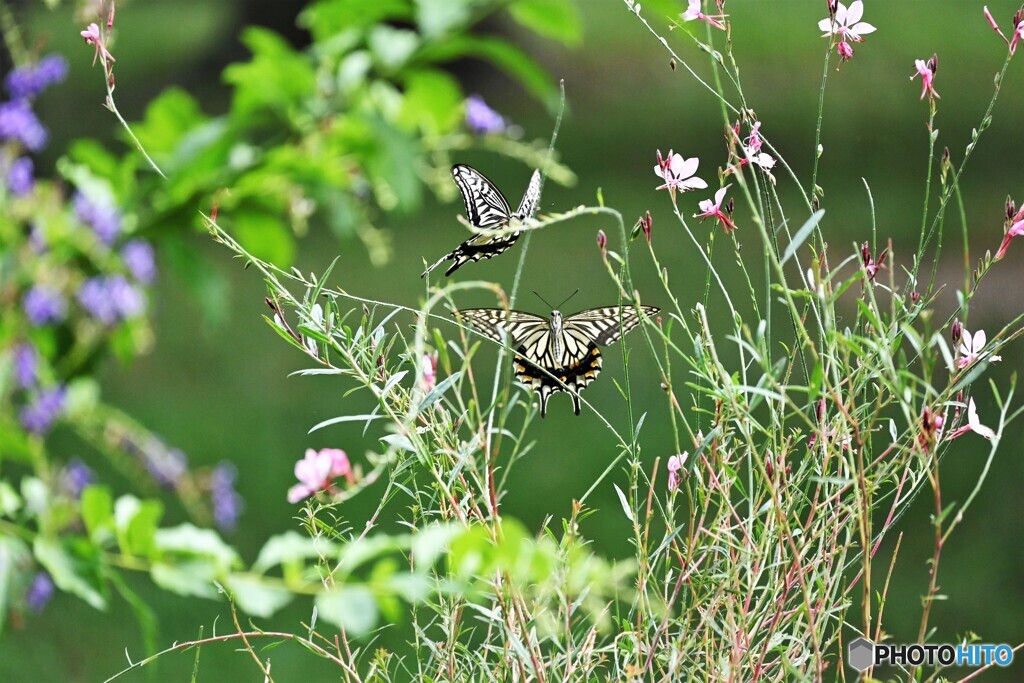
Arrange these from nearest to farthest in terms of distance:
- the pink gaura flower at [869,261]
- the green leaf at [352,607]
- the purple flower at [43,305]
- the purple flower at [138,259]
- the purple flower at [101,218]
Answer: the green leaf at [352,607]
the pink gaura flower at [869,261]
the purple flower at [101,218]
the purple flower at [43,305]
the purple flower at [138,259]

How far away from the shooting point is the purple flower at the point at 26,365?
1.08 m

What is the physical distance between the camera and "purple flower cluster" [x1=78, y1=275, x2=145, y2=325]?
3.72 feet

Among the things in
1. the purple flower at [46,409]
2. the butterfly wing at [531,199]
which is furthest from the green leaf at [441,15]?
the purple flower at [46,409]

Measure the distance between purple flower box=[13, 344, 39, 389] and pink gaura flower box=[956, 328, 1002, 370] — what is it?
932mm

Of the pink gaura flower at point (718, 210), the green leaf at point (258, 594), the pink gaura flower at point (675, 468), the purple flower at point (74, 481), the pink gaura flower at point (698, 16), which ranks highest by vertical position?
the pink gaura flower at point (698, 16)

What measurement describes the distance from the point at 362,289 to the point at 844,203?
4.06 ft

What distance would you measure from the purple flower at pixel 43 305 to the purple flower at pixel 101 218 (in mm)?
109

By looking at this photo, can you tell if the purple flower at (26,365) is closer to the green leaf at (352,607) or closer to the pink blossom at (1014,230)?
the green leaf at (352,607)

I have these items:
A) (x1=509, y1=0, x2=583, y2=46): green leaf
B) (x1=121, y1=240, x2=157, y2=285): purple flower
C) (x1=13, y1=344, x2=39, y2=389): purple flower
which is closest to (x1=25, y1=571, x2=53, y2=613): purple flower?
(x1=13, y1=344, x2=39, y2=389): purple flower

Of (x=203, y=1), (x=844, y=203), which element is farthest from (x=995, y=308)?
(x=203, y=1)

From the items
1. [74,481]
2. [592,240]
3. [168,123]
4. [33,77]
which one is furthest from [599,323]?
[592,240]

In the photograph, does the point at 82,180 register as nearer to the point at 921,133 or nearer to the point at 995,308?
the point at 995,308

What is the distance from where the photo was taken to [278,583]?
0.50m

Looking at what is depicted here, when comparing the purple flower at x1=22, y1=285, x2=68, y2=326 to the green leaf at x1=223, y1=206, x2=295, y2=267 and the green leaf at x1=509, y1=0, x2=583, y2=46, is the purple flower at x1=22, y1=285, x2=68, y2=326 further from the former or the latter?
the green leaf at x1=509, y1=0, x2=583, y2=46
